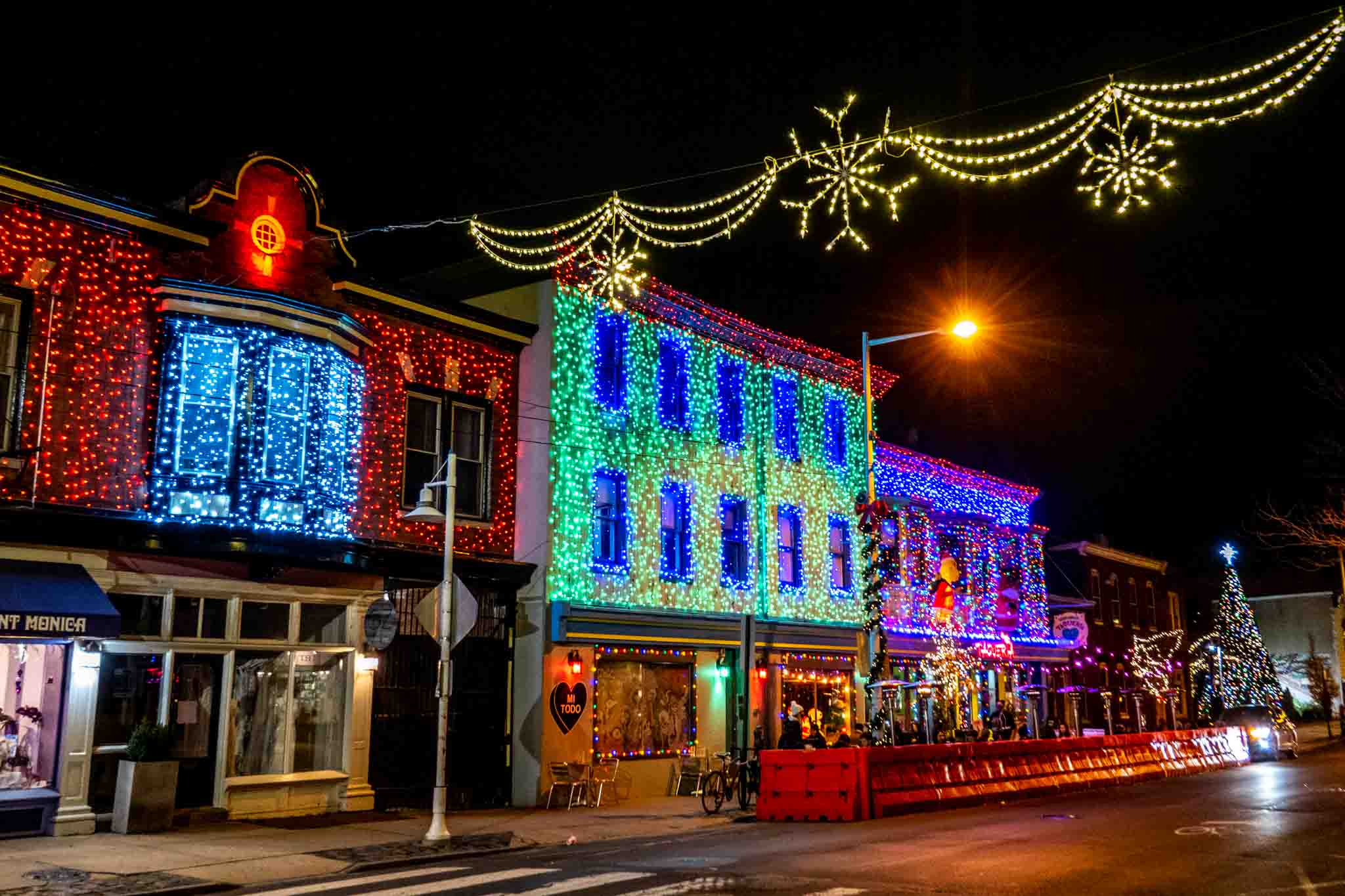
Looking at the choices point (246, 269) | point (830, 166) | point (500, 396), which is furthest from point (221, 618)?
point (830, 166)

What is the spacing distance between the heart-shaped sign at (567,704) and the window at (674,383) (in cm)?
613

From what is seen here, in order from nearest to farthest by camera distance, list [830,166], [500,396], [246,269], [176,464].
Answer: [830,166] → [176,464] → [246,269] → [500,396]

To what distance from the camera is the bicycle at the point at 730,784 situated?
2077 cm

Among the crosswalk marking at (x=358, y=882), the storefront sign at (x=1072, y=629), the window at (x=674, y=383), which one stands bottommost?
the crosswalk marking at (x=358, y=882)

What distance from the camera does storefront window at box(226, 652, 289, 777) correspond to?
715 inches

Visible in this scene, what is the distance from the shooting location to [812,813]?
19.2m

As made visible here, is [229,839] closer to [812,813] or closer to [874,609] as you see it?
[812,813]

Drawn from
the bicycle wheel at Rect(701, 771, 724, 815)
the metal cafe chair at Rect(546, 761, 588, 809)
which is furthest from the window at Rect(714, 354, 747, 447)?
the metal cafe chair at Rect(546, 761, 588, 809)

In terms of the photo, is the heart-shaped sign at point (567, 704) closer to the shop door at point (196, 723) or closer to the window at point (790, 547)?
the shop door at point (196, 723)

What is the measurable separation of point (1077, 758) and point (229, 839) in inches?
696

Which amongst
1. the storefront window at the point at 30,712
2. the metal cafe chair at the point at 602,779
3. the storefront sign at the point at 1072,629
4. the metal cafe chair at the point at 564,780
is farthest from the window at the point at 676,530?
the storefront sign at the point at 1072,629

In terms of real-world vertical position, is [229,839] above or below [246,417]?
below

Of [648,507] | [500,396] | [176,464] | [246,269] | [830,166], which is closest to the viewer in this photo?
[830,166]

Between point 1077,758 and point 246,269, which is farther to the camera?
point 1077,758
